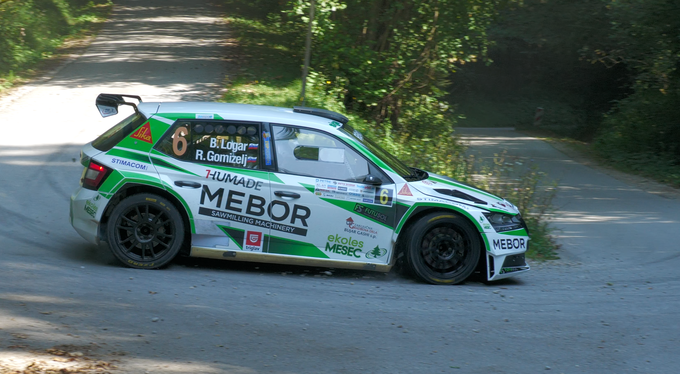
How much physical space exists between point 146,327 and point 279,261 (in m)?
1.83

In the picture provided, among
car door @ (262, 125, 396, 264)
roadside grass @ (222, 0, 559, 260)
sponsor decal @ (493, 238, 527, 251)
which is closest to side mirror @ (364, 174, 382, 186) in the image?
car door @ (262, 125, 396, 264)

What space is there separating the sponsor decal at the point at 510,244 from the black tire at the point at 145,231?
317 cm

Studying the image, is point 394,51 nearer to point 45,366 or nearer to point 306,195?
point 306,195

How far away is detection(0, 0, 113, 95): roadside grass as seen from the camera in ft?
54.4

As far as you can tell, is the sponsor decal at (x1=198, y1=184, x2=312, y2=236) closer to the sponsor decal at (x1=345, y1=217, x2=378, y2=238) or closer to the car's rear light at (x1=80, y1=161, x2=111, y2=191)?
the sponsor decal at (x1=345, y1=217, x2=378, y2=238)

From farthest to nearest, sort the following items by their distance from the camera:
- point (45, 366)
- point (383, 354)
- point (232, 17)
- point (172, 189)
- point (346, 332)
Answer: point (232, 17), point (172, 189), point (346, 332), point (383, 354), point (45, 366)

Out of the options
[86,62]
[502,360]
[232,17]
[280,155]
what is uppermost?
[232,17]

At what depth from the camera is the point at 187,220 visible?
21.4ft

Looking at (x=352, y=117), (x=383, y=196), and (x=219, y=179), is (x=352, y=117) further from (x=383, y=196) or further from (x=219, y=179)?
(x=219, y=179)

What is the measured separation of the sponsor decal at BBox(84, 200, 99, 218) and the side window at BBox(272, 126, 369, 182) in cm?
185

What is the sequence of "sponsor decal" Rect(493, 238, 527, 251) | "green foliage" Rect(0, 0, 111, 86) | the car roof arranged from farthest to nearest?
1. "green foliage" Rect(0, 0, 111, 86)
2. "sponsor decal" Rect(493, 238, 527, 251)
3. the car roof

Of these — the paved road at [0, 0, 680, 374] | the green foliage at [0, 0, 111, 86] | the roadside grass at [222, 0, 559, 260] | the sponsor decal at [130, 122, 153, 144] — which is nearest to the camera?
the paved road at [0, 0, 680, 374]

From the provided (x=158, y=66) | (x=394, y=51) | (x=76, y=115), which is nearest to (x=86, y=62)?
(x=158, y=66)

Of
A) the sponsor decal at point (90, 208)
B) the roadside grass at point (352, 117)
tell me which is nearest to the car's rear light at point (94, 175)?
the sponsor decal at point (90, 208)
